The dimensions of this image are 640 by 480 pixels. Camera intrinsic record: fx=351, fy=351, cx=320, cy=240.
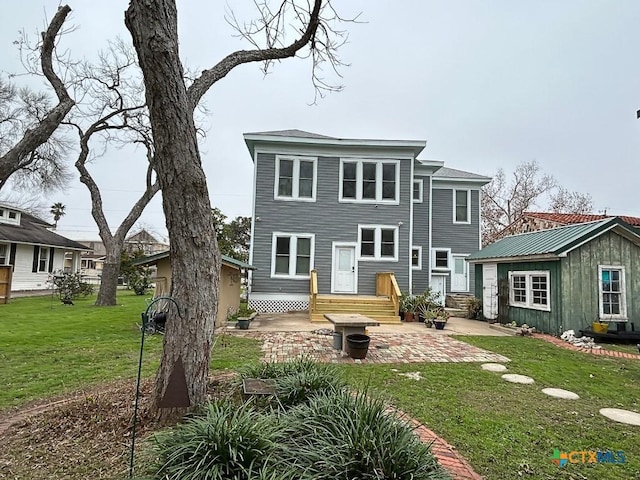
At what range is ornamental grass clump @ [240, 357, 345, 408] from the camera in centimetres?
346

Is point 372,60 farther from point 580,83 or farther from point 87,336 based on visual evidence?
point 580,83

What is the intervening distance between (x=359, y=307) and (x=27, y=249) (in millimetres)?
21062

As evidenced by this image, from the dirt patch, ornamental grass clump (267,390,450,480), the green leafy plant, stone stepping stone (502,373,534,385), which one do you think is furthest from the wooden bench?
the green leafy plant

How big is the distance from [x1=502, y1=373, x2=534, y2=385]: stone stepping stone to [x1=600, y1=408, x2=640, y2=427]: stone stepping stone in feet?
3.82

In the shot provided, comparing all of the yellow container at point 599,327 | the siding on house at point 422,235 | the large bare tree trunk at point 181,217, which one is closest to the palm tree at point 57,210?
the siding on house at point 422,235

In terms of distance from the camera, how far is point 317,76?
230 inches

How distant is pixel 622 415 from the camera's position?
14.2 ft

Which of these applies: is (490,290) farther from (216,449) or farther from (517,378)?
(216,449)

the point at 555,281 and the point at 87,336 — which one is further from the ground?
the point at 555,281

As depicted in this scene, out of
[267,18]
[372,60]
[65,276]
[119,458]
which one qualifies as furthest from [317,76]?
[65,276]

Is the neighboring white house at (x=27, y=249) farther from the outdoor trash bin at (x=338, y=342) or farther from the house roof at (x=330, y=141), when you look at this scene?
the outdoor trash bin at (x=338, y=342)

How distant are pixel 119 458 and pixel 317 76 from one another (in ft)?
18.5

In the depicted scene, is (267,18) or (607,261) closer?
(267,18)

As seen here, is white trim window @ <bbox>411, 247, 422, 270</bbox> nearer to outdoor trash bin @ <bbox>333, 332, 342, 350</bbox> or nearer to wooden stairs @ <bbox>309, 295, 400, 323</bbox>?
wooden stairs @ <bbox>309, 295, 400, 323</bbox>
